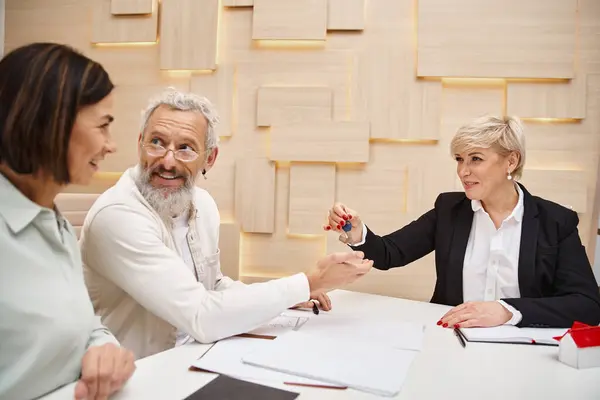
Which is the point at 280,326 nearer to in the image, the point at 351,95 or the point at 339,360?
the point at 339,360

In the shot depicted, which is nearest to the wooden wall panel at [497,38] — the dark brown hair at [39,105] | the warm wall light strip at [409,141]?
the warm wall light strip at [409,141]

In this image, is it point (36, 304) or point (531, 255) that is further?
point (531, 255)

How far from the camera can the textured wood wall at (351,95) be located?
276 centimetres

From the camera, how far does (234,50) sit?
10.00 ft

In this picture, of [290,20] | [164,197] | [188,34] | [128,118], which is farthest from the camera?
[128,118]

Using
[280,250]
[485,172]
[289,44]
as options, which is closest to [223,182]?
[280,250]

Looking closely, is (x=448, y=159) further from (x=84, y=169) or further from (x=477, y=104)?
(x=84, y=169)

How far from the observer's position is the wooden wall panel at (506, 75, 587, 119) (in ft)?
8.93

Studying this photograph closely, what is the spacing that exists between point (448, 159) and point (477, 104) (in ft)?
1.10

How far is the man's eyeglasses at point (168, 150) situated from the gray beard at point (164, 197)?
69 millimetres

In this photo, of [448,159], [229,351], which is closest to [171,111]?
[229,351]

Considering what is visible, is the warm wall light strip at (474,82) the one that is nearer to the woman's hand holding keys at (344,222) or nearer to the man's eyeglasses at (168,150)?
the woman's hand holding keys at (344,222)

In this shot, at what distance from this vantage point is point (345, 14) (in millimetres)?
2910

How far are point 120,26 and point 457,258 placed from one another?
2363mm
